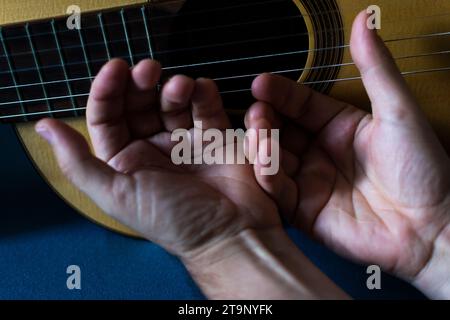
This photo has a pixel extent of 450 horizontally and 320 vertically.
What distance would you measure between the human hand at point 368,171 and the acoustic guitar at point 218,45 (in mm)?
87

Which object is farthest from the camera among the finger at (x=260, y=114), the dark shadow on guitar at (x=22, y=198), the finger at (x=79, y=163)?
the dark shadow on guitar at (x=22, y=198)

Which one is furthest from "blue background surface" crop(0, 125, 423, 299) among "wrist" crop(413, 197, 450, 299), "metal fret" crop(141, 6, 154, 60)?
"metal fret" crop(141, 6, 154, 60)

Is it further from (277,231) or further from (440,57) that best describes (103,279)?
(440,57)

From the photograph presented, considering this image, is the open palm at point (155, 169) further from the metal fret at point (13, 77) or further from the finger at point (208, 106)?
the metal fret at point (13, 77)

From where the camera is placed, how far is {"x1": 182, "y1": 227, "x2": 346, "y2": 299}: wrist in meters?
0.54

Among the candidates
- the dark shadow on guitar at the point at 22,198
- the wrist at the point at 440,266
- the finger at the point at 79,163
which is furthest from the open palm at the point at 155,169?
the dark shadow on guitar at the point at 22,198

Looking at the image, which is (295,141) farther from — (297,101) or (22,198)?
(22,198)

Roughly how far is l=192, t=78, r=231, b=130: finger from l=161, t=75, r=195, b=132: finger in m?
0.01

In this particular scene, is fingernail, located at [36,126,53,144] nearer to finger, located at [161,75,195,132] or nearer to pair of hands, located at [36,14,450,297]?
pair of hands, located at [36,14,450,297]

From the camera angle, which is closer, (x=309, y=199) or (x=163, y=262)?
(x=309, y=199)

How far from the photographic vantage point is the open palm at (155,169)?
54cm

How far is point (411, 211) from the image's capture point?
615mm
